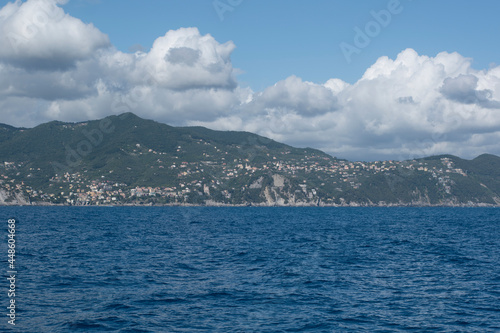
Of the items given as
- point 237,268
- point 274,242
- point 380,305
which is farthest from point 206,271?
point 274,242

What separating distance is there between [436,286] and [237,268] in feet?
62.9

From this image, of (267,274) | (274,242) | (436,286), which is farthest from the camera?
(274,242)

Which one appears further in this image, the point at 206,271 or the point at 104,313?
the point at 206,271

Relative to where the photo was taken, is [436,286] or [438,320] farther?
[436,286]

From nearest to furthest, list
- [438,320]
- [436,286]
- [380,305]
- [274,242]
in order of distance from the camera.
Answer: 1. [438,320]
2. [380,305]
3. [436,286]
4. [274,242]

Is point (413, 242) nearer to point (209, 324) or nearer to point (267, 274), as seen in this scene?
point (267, 274)

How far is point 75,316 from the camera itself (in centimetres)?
2817

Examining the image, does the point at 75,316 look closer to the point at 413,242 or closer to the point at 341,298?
the point at 341,298

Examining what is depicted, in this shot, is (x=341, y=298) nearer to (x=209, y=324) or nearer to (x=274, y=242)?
(x=209, y=324)

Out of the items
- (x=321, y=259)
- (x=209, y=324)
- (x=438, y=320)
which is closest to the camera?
(x=209, y=324)

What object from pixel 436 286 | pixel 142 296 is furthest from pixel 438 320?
pixel 142 296

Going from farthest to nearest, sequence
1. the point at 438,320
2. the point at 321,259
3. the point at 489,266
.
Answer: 1. the point at 321,259
2. the point at 489,266
3. the point at 438,320

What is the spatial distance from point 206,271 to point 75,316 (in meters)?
17.3

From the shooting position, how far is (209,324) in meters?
27.0
